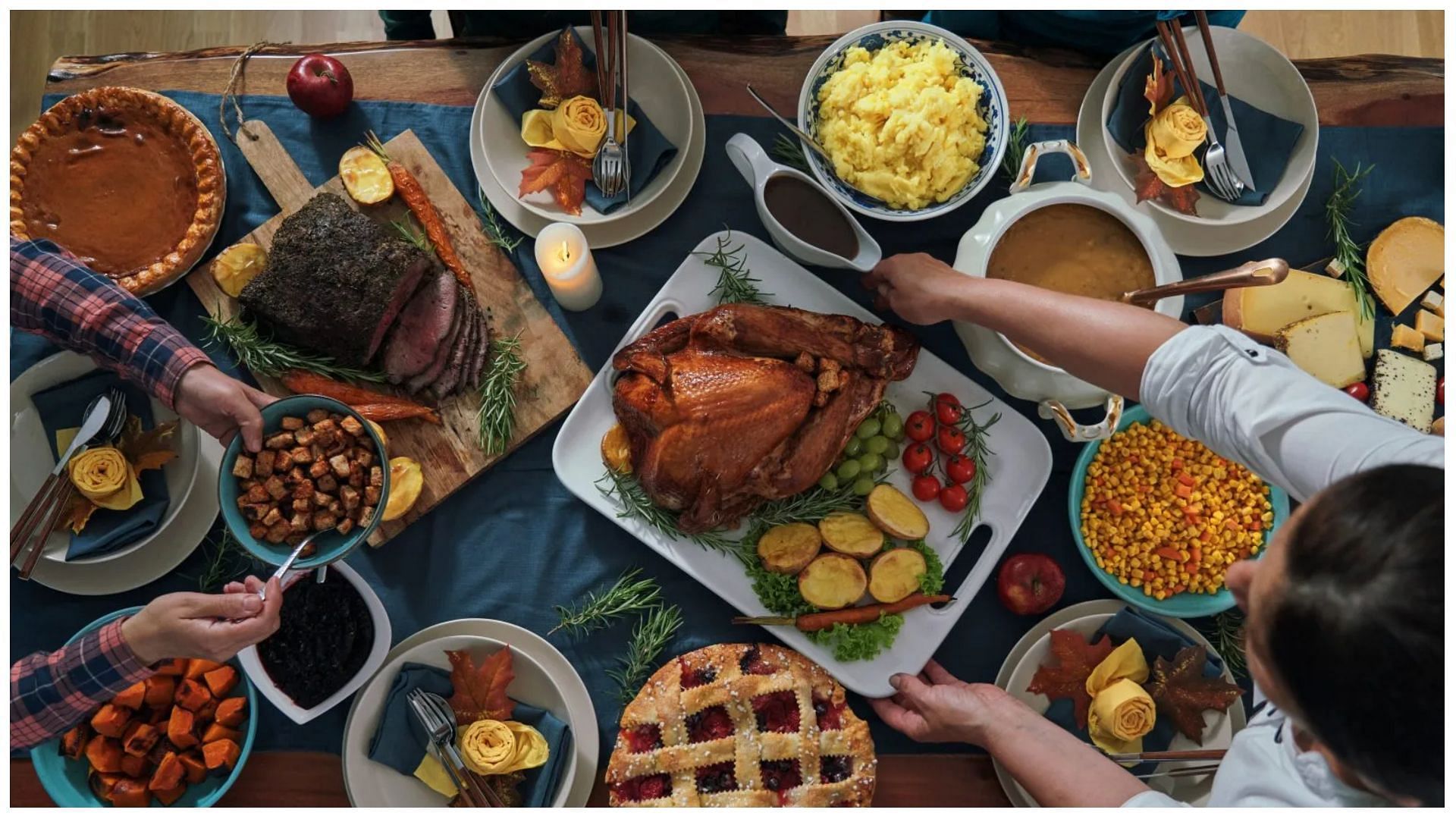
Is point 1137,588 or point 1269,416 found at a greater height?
point 1269,416

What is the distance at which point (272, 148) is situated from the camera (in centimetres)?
216

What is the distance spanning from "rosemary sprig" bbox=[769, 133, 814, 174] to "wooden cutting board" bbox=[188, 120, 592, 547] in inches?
26.6

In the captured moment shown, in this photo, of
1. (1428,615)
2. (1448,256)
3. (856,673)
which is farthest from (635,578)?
(1448,256)

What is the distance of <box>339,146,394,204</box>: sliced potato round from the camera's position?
6.98 ft

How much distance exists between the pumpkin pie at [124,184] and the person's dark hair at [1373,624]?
220cm

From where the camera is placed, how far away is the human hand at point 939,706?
196cm

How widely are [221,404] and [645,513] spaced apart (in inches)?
35.5

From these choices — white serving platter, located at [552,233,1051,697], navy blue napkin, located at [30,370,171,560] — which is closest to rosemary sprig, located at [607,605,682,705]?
white serving platter, located at [552,233,1051,697]

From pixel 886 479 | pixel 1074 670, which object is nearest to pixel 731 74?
pixel 886 479

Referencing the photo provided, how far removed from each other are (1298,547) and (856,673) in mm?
1101

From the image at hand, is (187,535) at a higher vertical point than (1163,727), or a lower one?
higher

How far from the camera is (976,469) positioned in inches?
83.4

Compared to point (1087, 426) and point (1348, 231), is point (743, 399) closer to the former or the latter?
point (1087, 426)
